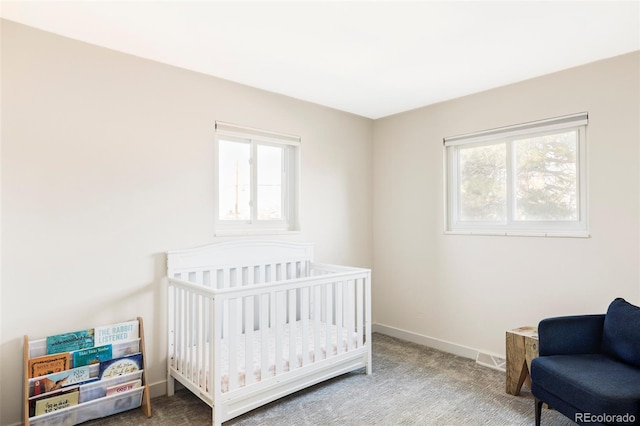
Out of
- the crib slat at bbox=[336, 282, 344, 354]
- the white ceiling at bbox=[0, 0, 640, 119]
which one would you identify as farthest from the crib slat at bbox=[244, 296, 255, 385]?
the white ceiling at bbox=[0, 0, 640, 119]

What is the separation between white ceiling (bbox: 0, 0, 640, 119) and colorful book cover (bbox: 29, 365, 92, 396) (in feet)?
6.54

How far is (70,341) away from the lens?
2225mm

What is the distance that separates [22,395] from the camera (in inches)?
84.0

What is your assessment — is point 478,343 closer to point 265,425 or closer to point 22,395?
point 265,425

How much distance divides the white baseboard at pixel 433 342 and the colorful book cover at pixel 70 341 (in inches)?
109

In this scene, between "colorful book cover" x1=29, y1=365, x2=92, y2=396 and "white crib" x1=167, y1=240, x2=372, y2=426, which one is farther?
"white crib" x1=167, y1=240, x2=372, y2=426

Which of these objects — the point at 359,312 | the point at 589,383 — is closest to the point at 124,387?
the point at 359,312

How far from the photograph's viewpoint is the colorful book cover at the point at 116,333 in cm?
231

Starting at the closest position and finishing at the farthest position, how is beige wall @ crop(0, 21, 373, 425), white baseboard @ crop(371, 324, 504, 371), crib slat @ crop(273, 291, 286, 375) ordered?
1. beige wall @ crop(0, 21, 373, 425)
2. crib slat @ crop(273, 291, 286, 375)
3. white baseboard @ crop(371, 324, 504, 371)

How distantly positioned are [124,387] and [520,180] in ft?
10.8

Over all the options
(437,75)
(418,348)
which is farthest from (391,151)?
(418,348)

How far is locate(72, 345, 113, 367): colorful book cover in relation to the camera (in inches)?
86.4

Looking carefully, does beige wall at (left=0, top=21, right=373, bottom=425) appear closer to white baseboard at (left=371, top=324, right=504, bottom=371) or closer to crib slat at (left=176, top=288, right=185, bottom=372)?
crib slat at (left=176, top=288, right=185, bottom=372)

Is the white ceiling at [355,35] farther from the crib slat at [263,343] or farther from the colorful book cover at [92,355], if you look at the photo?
the colorful book cover at [92,355]
